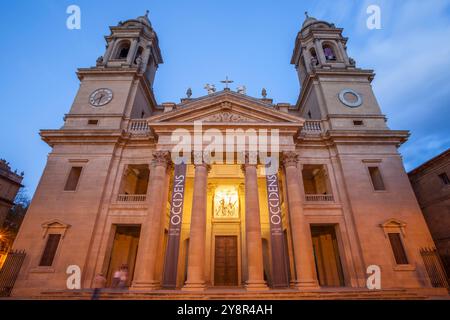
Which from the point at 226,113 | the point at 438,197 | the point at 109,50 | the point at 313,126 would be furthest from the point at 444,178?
the point at 109,50

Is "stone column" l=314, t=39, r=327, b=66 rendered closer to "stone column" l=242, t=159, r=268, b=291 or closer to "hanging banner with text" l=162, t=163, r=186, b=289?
"stone column" l=242, t=159, r=268, b=291

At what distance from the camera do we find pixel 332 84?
21.6 metres

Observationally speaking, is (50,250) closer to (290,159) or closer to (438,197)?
(290,159)

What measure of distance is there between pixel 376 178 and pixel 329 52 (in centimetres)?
1556

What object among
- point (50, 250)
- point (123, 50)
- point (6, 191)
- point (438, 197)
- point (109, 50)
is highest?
point (123, 50)

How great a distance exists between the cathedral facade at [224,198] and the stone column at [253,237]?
70 millimetres

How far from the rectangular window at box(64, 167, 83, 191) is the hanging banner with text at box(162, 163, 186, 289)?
26.4ft

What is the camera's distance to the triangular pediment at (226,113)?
17516 millimetres

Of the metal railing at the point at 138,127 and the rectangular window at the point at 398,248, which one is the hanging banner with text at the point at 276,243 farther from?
the metal railing at the point at 138,127

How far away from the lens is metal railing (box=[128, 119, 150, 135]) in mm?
18828

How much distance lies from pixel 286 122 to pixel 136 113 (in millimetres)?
13749
